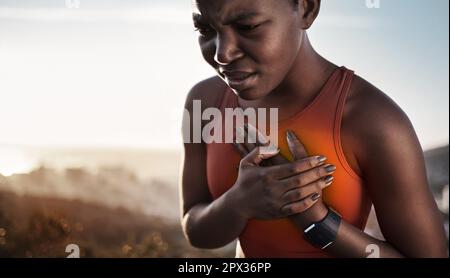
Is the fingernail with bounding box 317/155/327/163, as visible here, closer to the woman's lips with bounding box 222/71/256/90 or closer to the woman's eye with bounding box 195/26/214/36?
the woman's lips with bounding box 222/71/256/90

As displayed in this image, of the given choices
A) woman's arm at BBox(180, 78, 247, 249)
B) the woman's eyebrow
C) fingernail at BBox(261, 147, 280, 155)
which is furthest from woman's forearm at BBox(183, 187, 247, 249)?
the woman's eyebrow

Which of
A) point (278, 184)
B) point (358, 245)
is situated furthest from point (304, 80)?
point (358, 245)

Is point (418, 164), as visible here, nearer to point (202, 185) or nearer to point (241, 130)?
point (241, 130)

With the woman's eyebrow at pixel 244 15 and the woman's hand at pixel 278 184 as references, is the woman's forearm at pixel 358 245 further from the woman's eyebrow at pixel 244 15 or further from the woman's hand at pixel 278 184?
the woman's eyebrow at pixel 244 15

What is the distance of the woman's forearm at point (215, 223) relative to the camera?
964 millimetres

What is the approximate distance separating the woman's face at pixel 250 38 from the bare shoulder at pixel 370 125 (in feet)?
0.47

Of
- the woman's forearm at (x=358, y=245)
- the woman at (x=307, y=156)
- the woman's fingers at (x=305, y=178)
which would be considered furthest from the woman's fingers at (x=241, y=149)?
the woman's forearm at (x=358, y=245)

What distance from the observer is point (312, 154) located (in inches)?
37.2

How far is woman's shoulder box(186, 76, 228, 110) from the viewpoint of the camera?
3.55 ft

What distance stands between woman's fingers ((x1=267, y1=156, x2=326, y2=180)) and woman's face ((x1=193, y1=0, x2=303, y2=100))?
13 centimetres
